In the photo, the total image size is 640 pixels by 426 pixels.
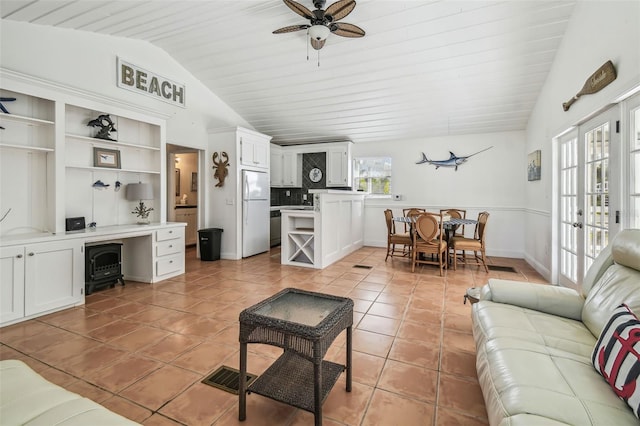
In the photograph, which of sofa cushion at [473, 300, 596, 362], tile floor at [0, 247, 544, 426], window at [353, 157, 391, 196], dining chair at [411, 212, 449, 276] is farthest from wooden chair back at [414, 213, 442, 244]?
sofa cushion at [473, 300, 596, 362]

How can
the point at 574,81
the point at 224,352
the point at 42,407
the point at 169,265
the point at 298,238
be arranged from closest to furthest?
the point at 42,407 < the point at 224,352 < the point at 574,81 < the point at 169,265 < the point at 298,238

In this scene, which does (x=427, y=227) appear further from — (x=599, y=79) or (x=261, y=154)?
(x=261, y=154)

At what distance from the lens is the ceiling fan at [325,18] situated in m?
2.84

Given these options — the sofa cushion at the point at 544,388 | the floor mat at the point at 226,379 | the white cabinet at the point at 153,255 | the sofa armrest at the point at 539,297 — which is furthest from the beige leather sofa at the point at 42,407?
the white cabinet at the point at 153,255

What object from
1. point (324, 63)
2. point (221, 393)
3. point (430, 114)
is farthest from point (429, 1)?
point (221, 393)

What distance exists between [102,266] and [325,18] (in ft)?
12.8

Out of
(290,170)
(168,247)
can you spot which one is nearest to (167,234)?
(168,247)

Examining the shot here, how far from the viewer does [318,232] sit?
4.79 m

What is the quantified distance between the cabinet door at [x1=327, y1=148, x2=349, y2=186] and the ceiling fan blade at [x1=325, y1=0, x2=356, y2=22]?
3787 mm

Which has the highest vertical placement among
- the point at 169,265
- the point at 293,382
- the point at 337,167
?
the point at 337,167

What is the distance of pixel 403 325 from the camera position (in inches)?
107

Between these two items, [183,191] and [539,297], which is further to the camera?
[183,191]

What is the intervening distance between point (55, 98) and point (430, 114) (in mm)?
5377

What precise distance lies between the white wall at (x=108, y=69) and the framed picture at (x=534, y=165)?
551 centimetres
